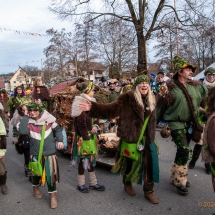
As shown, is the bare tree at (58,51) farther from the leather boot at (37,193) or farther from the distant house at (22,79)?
the leather boot at (37,193)

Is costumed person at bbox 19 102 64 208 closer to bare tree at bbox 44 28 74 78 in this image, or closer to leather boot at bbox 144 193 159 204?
leather boot at bbox 144 193 159 204

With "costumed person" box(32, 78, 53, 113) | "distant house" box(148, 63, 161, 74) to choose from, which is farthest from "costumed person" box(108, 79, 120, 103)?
"distant house" box(148, 63, 161, 74)

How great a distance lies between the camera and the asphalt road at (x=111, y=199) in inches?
127

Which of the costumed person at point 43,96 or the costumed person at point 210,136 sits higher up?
the costumed person at point 43,96

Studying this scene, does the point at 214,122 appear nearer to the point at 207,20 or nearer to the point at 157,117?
the point at 157,117

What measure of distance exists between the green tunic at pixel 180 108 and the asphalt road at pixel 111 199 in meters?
1.03

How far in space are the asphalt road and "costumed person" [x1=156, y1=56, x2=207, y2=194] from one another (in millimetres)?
283

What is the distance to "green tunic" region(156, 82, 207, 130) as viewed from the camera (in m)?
3.51

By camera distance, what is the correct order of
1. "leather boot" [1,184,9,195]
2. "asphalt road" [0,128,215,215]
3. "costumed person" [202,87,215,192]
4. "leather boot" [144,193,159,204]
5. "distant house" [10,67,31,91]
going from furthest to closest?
"distant house" [10,67,31,91] → "leather boot" [1,184,9,195] → "leather boot" [144,193,159,204] → "asphalt road" [0,128,215,215] → "costumed person" [202,87,215,192]

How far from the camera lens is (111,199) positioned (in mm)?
3568

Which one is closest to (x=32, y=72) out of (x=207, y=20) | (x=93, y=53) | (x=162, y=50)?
(x=93, y=53)

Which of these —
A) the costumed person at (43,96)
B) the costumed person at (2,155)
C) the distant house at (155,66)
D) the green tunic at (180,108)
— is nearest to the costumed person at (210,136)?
the green tunic at (180,108)

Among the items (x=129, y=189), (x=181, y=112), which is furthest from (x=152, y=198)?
(x=181, y=112)

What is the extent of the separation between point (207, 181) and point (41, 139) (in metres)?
2.77
